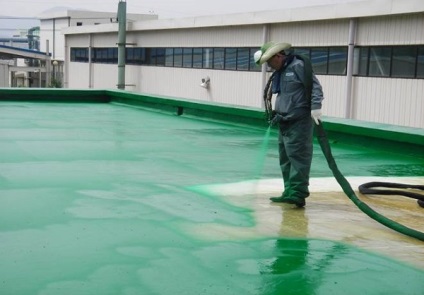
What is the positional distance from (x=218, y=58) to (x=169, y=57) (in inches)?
164

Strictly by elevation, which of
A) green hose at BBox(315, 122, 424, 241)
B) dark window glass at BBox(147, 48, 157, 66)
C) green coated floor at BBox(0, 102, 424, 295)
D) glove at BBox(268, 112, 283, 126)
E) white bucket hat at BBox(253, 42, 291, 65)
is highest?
dark window glass at BBox(147, 48, 157, 66)

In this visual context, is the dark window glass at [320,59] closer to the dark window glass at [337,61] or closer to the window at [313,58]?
the window at [313,58]

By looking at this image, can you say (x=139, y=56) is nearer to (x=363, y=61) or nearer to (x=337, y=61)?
(x=337, y=61)

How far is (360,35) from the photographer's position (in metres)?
19.6

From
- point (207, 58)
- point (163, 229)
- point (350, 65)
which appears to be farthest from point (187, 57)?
point (163, 229)

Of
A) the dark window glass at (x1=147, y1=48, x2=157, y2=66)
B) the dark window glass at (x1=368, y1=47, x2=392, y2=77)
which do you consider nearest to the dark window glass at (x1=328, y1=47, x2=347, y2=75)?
the dark window glass at (x1=368, y1=47, x2=392, y2=77)

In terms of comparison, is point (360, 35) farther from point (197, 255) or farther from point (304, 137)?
point (197, 255)

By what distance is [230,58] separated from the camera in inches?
1017

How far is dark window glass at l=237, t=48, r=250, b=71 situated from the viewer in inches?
976

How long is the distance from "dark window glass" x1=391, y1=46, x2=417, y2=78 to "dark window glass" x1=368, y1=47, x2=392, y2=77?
0.72 ft

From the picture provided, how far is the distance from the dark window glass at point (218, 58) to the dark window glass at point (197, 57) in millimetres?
1050

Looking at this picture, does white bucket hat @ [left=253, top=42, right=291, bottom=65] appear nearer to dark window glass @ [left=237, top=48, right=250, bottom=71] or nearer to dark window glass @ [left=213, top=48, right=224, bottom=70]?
dark window glass @ [left=237, top=48, right=250, bottom=71]

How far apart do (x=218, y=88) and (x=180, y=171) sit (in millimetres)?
18475

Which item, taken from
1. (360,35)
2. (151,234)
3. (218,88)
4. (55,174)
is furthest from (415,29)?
(151,234)
